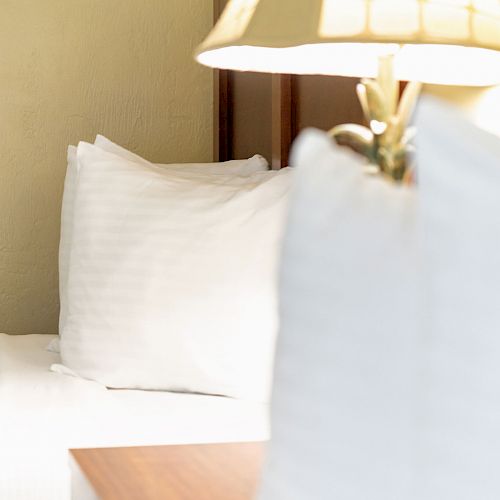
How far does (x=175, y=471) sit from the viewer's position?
1202 millimetres

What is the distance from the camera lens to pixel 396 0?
101 cm

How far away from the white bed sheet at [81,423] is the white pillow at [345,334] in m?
1.01

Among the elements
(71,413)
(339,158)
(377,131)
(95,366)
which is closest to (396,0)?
(377,131)

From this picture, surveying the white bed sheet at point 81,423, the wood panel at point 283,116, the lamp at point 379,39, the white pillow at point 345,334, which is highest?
the lamp at point 379,39

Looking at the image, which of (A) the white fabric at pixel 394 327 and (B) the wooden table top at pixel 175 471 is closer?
(A) the white fabric at pixel 394 327

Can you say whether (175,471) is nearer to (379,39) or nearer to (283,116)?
(379,39)

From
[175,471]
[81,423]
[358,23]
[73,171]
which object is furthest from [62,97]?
[358,23]

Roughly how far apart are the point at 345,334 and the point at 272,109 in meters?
2.02

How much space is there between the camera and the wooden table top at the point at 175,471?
3.65 ft

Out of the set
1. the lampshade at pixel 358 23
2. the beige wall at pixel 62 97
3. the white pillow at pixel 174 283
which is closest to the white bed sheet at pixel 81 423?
the white pillow at pixel 174 283

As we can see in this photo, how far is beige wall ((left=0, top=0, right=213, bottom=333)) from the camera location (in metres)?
2.96

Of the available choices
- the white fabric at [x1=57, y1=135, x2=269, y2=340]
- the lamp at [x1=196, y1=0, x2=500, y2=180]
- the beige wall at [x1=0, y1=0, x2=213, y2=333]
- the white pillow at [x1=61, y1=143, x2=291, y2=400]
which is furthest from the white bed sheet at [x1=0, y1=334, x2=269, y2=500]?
the beige wall at [x1=0, y1=0, x2=213, y2=333]

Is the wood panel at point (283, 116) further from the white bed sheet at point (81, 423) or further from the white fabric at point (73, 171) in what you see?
the white bed sheet at point (81, 423)

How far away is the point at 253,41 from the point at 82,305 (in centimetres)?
120
